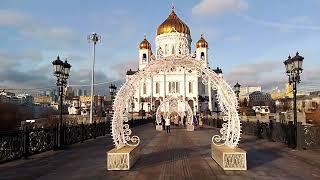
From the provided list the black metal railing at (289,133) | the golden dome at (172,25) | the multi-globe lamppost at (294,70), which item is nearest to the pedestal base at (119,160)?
the black metal railing at (289,133)

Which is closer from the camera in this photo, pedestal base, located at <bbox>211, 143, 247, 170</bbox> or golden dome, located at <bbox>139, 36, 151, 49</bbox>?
pedestal base, located at <bbox>211, 143, 247, 170</bbox>

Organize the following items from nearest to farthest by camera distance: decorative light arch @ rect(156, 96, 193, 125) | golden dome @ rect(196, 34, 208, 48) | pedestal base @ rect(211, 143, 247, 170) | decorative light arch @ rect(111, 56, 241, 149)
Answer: pedestal base @ rect(211, 143, 247, 170) < decorative light arch @ rect(111, 56, 241, 149) < decorative light arch @ rect(156, 96, 193, 125) < golden dome @ rect(196, 34, 208, 48)

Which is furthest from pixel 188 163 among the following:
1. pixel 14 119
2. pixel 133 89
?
pixel 14 119

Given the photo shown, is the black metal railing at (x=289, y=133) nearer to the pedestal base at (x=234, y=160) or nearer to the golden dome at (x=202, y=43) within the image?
the pedestal base at (x=234, y=160)

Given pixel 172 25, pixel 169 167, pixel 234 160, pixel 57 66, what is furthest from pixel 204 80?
pixel 172 25

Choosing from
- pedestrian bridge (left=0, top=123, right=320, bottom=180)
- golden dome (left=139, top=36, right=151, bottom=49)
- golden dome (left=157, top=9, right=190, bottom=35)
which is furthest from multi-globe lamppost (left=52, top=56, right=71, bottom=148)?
golden dome (left=139, top=36, right=151, bottom=49)

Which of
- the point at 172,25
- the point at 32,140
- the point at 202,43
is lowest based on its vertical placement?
the point at 32,140

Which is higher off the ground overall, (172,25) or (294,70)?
(172,25)

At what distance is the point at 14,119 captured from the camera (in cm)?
5619

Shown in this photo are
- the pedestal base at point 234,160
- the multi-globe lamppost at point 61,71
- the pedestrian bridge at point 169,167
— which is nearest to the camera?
the pedestrian bridge at point 169,167

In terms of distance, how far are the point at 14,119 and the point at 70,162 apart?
151 ft

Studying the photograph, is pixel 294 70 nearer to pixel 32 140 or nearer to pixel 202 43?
pixel 32 140

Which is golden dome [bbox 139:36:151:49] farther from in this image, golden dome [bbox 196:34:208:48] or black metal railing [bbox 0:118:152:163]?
black metal railing [bbox 0:118:152:163]

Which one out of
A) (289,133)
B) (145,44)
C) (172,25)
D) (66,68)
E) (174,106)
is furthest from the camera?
(145,44)
